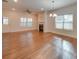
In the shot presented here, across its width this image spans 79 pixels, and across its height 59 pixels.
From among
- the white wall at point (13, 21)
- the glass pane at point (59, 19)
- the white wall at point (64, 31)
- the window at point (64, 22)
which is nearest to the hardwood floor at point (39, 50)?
the white wall at point (64, 31)

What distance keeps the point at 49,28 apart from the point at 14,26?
209 inches

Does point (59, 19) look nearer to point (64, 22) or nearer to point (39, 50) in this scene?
point (64, 22)

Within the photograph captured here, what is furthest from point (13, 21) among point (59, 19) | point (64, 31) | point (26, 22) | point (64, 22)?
point (64, 31)

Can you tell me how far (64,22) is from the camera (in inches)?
443

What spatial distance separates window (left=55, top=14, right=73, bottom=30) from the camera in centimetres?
995

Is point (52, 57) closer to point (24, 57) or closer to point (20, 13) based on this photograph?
point (24, 57)

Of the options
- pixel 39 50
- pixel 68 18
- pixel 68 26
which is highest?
pixel 68 18

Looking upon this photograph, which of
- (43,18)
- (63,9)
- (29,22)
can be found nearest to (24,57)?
(63,9)

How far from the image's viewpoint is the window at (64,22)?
995 centimetres

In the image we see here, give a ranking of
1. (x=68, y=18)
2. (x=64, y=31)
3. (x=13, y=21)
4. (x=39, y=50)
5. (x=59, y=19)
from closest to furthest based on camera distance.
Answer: (x=39, y=50) < (x=68, y=18) < (x=64, y=31) < (x=59, y=19) < (x=13, y=21)

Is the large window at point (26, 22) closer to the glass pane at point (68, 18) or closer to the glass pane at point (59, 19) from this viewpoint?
the glass pane at point (59, 19)

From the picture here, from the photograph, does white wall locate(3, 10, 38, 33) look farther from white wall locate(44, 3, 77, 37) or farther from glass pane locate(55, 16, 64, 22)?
glass pane locate(55, 16, 64, 22)

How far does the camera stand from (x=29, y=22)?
18094mm

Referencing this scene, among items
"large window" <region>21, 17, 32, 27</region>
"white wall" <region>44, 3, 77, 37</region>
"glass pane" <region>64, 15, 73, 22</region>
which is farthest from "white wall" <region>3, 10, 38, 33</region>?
"glass pane" <region>64, 15, 73, 22</region>
